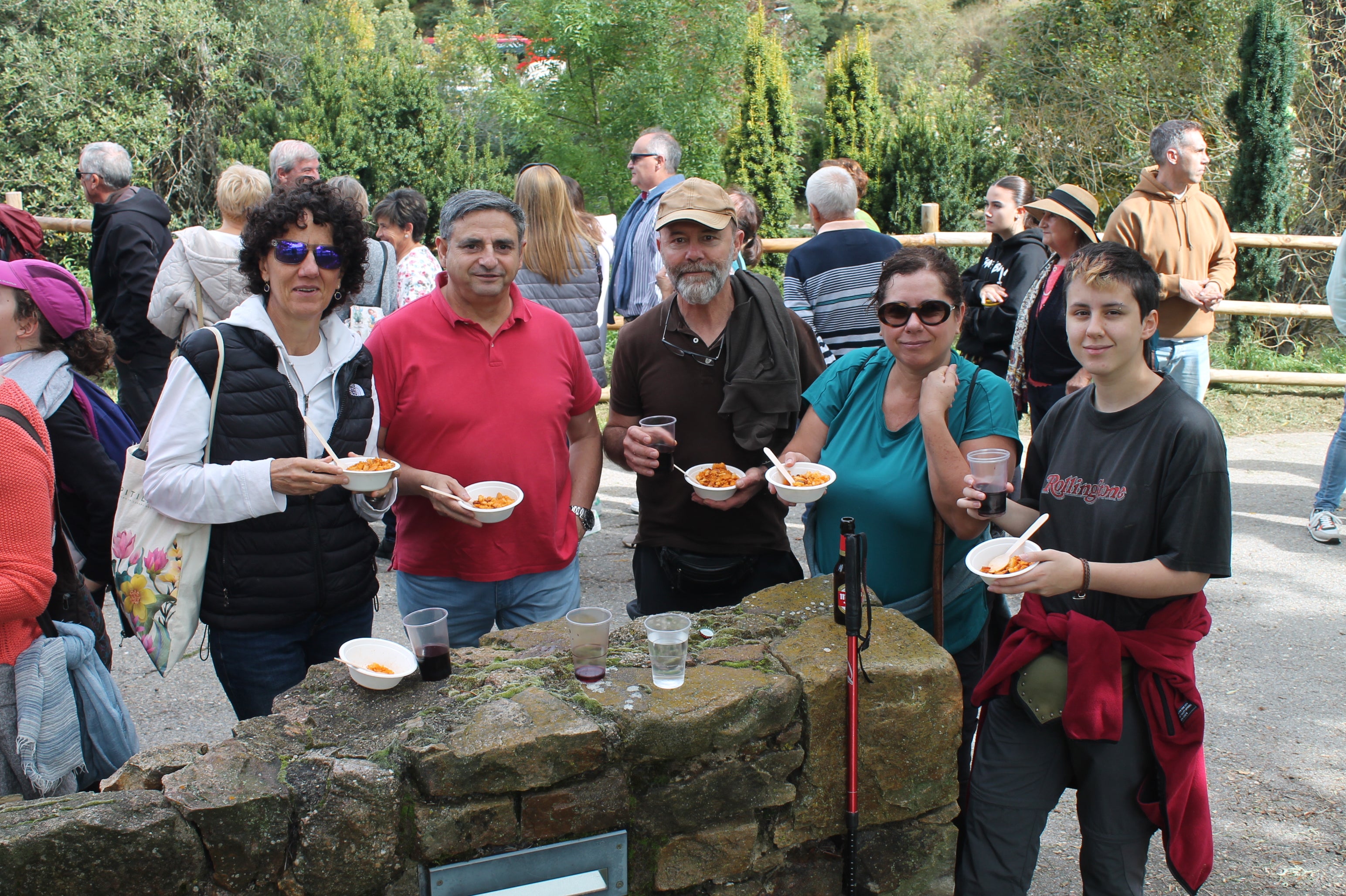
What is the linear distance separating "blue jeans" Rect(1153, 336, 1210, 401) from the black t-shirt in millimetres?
3711

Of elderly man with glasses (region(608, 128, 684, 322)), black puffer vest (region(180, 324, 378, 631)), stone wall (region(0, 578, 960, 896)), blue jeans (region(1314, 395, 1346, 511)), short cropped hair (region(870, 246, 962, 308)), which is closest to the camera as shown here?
stone wall (region(0, 578, 960, 896))

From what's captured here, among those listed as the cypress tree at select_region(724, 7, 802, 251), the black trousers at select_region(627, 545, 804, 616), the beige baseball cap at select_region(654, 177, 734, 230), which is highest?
the cypress tree at select_region(724, 7, 802, 251)

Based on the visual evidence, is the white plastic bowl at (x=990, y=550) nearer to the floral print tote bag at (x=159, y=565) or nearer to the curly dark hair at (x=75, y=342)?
the floral print tote bag at (x=159, y=565)

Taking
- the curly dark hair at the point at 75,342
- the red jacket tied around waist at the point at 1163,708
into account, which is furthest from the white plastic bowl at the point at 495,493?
the red jacket tied around waist at the point at 1163,708

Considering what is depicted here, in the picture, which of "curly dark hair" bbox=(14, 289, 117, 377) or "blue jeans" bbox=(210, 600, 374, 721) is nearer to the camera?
"blue jeans" bbox=(210, 600, 374, 721)

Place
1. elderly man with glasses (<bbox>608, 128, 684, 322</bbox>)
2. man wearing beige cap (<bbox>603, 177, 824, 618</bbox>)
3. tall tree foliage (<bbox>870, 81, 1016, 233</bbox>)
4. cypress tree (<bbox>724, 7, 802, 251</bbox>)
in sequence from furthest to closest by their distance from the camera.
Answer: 1. cypress tree (<bbox>724, 7, 802, 251</bbox>)
2. tall tree foliage (<bbox>870, 81, 1016, 233</bbox>)
3. elderly man with glasses (<bbox>608, 128, 684, 322</bbox>)
4. man wearing beige cap (<bbox>603, 177, 824, 618</bbox>)

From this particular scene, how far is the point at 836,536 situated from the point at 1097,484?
802 mm

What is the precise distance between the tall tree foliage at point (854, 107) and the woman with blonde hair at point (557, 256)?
11270mm

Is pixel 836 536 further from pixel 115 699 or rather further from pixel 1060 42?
pixel 1060 42

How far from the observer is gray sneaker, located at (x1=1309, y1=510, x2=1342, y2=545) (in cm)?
593

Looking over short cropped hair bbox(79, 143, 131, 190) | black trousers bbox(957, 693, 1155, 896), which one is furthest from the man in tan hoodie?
short cropped hair bbox(79, 143, 131, 190)

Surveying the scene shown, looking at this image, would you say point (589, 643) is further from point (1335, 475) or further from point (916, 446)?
point (1335, 475)

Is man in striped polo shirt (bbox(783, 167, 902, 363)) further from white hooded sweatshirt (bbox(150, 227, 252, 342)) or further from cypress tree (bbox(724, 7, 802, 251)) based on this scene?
cypress tree (bbox(724, 7, 802, 251))

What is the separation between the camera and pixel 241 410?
2605mm
